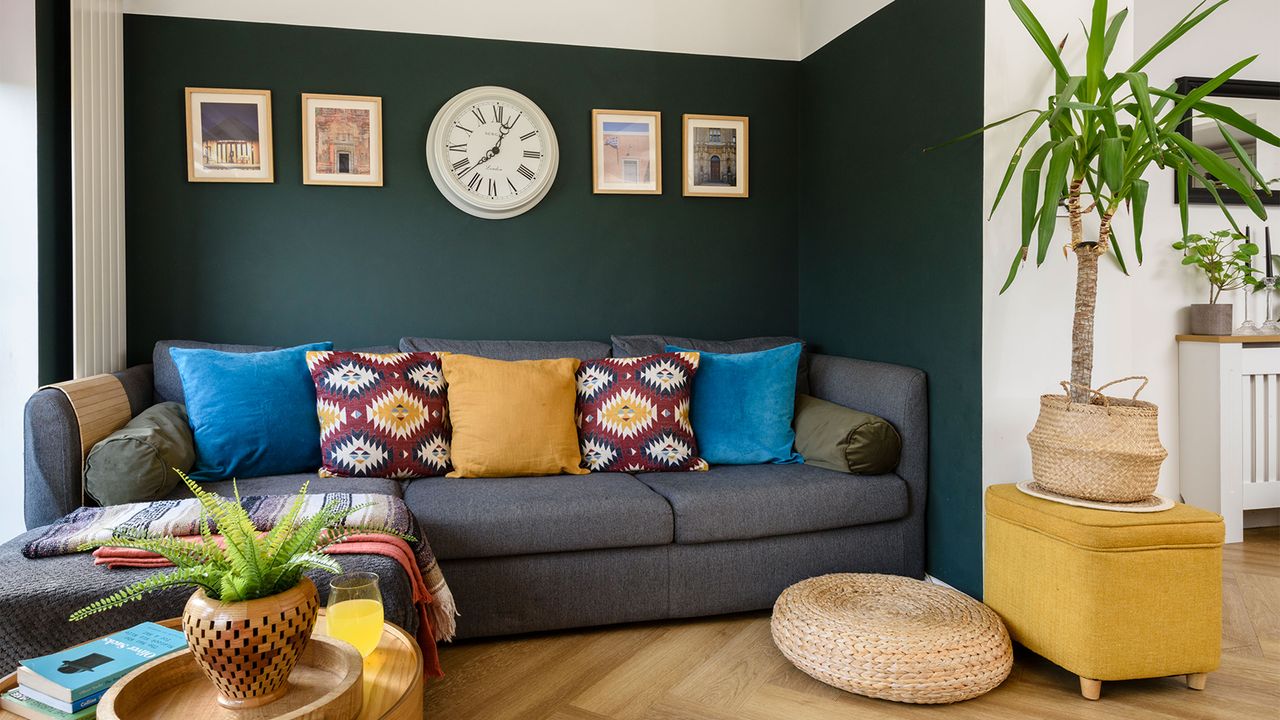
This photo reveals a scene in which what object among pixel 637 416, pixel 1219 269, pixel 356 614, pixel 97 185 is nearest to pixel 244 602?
pixel 356 614

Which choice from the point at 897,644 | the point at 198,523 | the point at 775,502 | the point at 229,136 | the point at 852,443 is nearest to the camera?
the point at 198,523

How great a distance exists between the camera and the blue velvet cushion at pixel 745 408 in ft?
10.3

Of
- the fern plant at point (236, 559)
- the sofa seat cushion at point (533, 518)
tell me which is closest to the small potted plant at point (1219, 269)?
the sofa seat cushion at point (533, 518)

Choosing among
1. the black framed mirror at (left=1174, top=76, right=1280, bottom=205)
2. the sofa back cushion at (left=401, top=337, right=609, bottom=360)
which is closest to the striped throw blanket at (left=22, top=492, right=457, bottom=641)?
the sofa back cushion at (left=401, top=337, right=609, bottom=360)

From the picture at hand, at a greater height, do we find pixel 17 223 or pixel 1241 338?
pixel 17 223

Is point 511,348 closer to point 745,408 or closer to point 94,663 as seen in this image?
point 745,408

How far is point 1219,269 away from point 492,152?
125 inches

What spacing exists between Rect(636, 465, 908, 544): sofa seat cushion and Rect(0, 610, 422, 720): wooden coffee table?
1292mm

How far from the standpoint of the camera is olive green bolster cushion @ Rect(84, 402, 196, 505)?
2305 millimetres

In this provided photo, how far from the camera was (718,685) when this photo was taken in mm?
2279

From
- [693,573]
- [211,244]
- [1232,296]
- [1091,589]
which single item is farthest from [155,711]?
[1232,296]

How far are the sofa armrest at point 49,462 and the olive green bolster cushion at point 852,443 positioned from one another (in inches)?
90.2

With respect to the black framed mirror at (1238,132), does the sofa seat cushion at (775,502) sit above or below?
below

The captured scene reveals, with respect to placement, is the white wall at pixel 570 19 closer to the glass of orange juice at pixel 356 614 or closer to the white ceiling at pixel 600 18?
the white ceiling at pixel 600 18
